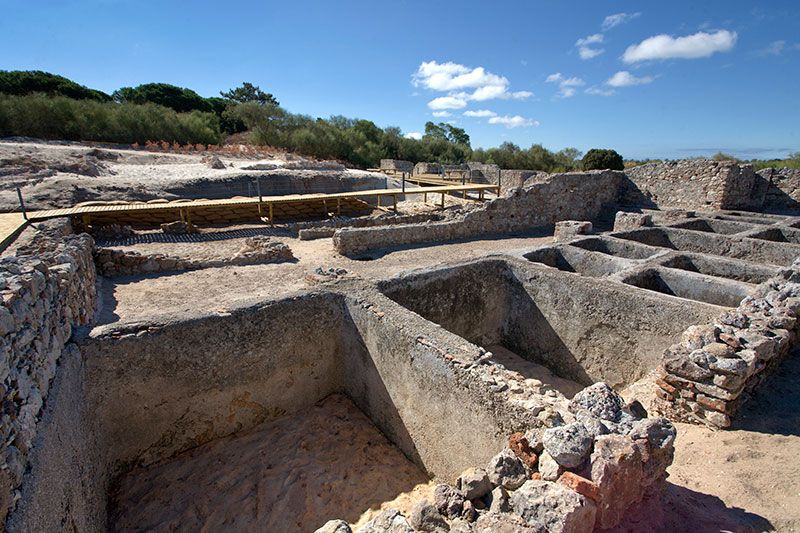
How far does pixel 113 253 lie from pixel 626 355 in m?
9.21

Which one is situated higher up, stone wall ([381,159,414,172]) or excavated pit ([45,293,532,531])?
stone wall ([381,159,414,172])

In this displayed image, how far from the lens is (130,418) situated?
4.82 meters

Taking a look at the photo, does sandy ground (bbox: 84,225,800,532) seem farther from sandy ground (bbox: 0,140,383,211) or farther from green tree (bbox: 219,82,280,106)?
green tree (bbox: 219,82,280,106)

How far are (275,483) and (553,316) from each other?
4.90 metres

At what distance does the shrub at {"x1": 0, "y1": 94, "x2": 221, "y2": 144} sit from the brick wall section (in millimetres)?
23207

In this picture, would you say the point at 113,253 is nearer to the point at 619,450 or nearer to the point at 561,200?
the point at 619,450

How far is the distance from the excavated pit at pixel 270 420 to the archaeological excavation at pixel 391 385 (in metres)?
0.03

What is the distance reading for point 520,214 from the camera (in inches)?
A: 502

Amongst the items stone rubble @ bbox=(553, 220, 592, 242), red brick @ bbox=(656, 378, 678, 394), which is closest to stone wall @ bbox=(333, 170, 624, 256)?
stone rubble @ bbox=(553, 220, 592, 242)

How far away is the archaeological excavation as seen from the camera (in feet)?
8.89

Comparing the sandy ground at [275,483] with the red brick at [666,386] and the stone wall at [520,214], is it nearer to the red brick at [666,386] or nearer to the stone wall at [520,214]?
the red brick at [666,386]

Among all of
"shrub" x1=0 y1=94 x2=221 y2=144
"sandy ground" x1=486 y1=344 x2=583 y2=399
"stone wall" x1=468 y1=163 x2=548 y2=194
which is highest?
"shrub" x1=0 y1=94 x2=221 y2=144

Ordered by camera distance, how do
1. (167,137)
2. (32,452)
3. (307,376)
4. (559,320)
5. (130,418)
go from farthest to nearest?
1. (167,137)
2. (559,320)
3. (307,376)
4. (130,418)
5. (32,452)

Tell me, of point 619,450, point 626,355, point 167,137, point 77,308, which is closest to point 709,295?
point 626,355
